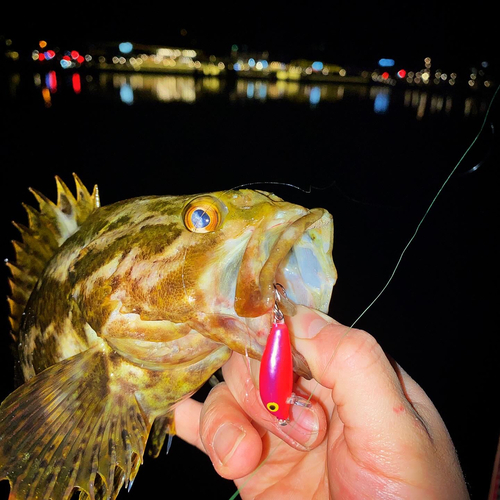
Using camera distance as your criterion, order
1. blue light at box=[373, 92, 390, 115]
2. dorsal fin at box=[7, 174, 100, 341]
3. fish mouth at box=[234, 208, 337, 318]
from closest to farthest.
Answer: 1. fish mouth at box=[234, 208, 337, 318]
2. dorsal fin at box=[7, 174, 100, 341]
3. blue light at box=[373, 92, 390, 115]

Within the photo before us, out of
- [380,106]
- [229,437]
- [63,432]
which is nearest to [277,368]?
[229,437]

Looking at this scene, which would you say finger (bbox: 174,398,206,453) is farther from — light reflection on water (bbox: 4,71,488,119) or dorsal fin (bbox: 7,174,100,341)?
light reflection on water (bbox: 4,71,488,119)

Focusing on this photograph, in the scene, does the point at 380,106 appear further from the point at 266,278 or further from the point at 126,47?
the point at 126,47

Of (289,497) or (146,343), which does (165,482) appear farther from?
(146,343)

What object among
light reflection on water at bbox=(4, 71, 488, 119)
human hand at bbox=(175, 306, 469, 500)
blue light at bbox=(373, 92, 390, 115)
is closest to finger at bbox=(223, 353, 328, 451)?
human hand at bbox=(175, 306, 469, 500)

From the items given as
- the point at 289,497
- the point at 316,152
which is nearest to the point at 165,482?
the point at 289,497

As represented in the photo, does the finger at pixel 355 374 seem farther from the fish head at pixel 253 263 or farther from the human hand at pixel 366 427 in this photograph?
the fish head at pixel 253 263

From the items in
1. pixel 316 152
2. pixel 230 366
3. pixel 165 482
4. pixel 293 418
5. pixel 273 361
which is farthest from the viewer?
pixel 316 152
